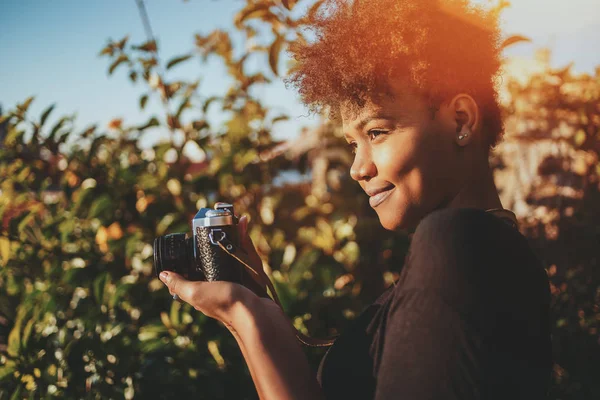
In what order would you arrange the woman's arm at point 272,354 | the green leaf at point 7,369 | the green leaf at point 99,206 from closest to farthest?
1. the woman's arm at point 272,354
2. the green leaf at point 7,369
3. the green leaf at point 99,206

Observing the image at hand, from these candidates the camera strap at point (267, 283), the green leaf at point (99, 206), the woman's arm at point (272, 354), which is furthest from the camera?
the green leaf at point (99, 206)

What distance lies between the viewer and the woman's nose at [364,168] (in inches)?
38.7

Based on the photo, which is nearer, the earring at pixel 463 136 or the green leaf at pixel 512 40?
the earring at pixel 463 136

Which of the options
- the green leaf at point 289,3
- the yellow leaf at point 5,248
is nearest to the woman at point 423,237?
the green leaf at point 289,3

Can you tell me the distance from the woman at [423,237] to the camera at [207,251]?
8 cm

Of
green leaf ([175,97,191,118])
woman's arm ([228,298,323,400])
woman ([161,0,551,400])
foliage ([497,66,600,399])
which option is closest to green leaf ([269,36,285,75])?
woman ([161,0,551,400])

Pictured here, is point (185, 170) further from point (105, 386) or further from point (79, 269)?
point (105, 386)

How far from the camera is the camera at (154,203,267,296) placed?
108 cm

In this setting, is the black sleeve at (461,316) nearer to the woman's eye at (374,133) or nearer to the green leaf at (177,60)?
the woman's eye at (374,133)

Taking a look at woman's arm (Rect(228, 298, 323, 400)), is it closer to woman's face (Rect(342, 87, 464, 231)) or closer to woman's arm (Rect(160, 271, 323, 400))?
woman's arm (Rect(160, 271, 323, 400))

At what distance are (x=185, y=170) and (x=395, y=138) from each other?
4.97ft

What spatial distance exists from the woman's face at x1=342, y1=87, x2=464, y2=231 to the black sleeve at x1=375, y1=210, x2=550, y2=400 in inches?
7.1

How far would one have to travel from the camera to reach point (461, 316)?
0.68 meters

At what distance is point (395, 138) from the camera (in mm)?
938
